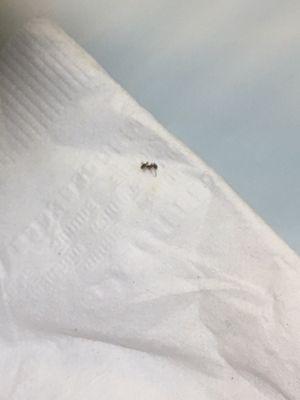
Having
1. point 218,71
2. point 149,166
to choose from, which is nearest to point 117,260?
point 149,166

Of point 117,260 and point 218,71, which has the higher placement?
point 218,71

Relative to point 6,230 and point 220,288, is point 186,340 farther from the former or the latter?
point 6,230

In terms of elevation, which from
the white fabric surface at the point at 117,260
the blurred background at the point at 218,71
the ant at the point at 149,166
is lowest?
the white fabric surface at the point at 117,260

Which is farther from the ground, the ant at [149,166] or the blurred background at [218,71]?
the blurred background at [218,71]

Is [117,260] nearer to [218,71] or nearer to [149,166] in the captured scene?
[149,166]
